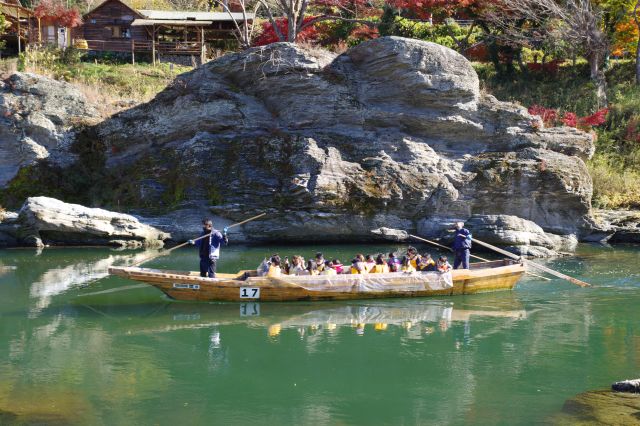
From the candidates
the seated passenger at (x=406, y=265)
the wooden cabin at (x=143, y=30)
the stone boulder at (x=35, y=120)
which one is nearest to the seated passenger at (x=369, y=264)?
the seated passenger at (x=406, y=265)

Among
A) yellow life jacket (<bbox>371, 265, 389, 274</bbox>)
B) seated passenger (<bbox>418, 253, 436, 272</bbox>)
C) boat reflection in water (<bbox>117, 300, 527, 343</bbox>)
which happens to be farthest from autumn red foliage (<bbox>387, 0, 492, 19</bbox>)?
boat reflection in water (<bbox>117, 300, 527, 343</bbox>)

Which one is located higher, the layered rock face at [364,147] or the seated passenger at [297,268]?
the layered rock face at [364,147]

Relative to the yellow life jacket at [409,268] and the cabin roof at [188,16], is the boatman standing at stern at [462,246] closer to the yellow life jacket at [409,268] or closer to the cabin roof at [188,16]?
the yellow life jacket at [409,268]

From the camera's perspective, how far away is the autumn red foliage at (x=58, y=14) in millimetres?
41812

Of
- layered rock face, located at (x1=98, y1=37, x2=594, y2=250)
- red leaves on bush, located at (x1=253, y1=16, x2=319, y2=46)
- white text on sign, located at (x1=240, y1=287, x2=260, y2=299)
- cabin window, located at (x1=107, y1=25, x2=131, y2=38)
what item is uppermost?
cabin window, located at (x1=107, y1=25, x2=131, y2=38)

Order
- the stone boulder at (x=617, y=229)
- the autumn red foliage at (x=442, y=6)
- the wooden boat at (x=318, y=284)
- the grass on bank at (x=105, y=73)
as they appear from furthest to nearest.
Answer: the autumn red foliage at (x=442, y=6)
the grass on bank at (x=105, y=73)
the stone boulder at (x=617, y=229)
the wooden boat at (x=318, y=284)

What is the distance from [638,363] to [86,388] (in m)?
9.64

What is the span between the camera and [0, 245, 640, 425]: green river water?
11312 millimetres

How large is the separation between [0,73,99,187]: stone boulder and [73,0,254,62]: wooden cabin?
11.9m

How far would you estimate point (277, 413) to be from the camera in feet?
36.8

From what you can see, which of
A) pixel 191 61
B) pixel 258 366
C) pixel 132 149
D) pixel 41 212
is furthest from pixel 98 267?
pixel 191 61

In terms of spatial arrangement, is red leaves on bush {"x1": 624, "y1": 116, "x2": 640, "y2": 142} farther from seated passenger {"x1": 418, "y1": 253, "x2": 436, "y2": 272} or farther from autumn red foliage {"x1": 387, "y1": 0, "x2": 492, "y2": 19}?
seated passenger {"x1": 418, "y1": 253, "x2": 436, "y2": 272}

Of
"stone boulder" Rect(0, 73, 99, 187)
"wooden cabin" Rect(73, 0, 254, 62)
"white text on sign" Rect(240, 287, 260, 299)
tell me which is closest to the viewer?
"white text on sign" Rect(240, 287, 260, 299)

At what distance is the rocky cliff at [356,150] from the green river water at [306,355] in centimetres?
680
